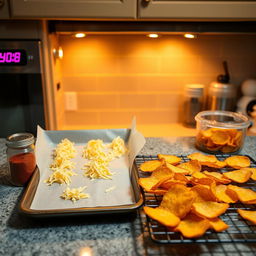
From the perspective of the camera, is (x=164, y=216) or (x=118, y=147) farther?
(x=118, y=147)

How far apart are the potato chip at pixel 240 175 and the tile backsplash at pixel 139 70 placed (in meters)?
0.84

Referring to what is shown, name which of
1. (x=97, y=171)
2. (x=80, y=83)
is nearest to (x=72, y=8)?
(x=80, y=83)

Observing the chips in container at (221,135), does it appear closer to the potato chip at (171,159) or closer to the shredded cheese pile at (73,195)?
the potato chip at (171,159)

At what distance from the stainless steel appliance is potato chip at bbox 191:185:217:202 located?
833 millimetres

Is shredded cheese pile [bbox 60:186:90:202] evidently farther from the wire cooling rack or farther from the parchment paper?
the wire cooling rack

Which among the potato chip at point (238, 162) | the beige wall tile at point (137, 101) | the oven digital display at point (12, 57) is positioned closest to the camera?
the potato chip at point (238, 162)

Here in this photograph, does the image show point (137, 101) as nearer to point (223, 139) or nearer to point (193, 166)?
point (223, 139)

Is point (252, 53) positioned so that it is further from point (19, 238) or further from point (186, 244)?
point (19, 238)

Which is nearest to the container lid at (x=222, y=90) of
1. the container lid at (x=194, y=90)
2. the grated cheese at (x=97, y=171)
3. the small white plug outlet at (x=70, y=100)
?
the container lid at (x=194, y=90)

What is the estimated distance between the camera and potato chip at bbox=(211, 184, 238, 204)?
749 mm

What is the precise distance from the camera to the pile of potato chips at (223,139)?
1.09 meters

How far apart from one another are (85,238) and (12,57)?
2.89 feet

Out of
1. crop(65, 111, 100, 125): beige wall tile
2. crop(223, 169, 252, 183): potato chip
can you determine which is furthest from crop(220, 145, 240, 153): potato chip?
crop(65, 111, 100, 125): beige wall tile

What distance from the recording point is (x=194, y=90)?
155cm
